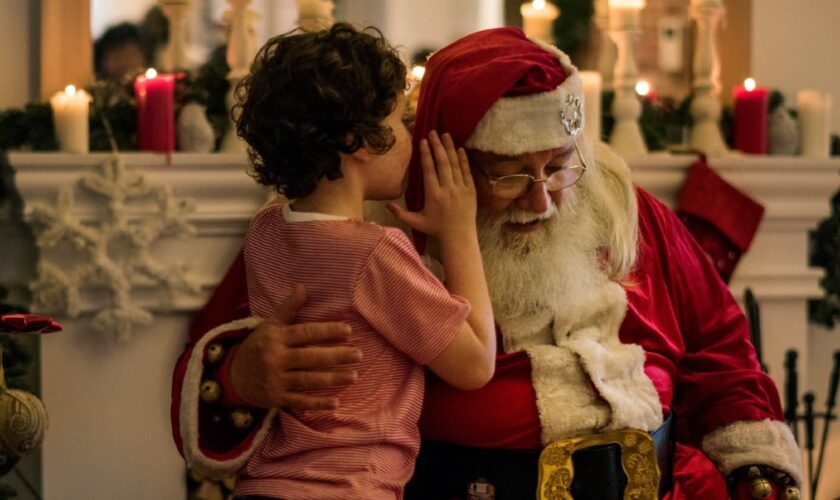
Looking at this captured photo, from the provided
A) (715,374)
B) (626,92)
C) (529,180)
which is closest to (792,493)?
(715,374)

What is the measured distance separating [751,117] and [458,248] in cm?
152

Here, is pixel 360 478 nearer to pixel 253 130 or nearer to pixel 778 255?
pixel 253 130

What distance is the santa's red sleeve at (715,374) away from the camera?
201 cm

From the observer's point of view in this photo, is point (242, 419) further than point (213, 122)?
No

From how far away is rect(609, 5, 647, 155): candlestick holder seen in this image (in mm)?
2846

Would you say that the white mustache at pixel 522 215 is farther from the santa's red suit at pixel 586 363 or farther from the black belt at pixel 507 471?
the black belt at pixel 507 471

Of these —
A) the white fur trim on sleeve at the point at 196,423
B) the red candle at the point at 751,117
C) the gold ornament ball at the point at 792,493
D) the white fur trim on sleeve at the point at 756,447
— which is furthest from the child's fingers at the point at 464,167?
the red candle at the point at 751,117

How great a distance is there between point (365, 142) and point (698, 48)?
5.34 feet

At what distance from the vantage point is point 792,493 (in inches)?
78.6

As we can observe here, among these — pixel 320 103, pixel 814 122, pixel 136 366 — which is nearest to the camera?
pixel 320 103

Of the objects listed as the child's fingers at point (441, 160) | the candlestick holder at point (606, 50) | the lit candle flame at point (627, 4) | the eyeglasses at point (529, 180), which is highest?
the lit candle flame at point (627, 4)

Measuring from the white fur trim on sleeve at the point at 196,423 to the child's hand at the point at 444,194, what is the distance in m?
0.28

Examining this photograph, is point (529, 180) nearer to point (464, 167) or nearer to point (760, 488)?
point (464, 167)

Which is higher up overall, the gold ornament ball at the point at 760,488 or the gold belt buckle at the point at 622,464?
the gold belt buckle at the point at 622,464
